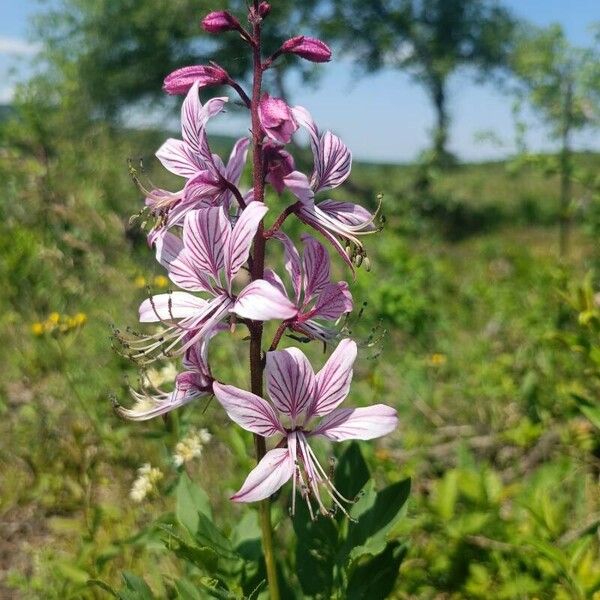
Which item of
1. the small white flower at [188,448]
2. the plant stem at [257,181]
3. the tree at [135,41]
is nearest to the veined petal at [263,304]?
the plant stem at [257,181]

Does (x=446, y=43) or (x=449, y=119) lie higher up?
(x=446, y=43)

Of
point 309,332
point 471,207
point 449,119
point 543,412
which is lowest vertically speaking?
point 471,207

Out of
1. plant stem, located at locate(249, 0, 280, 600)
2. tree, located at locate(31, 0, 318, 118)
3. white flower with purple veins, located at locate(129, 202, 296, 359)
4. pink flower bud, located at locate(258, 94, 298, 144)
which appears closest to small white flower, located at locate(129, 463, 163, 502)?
white flower with purple veins, located at locate(129, 202, 296, 359)

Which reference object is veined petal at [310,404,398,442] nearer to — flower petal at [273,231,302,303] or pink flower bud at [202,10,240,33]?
flower petal at [273,231,302,303]

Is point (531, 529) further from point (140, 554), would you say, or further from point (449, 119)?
point (449, 119)

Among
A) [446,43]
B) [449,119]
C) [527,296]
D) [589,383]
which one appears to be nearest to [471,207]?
[449,119]

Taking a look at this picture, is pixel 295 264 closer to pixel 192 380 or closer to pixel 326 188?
pixel 326 188
